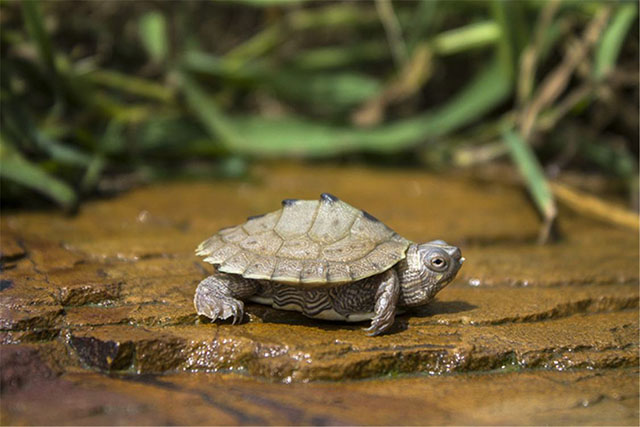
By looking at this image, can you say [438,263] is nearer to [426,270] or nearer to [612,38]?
[426,270]

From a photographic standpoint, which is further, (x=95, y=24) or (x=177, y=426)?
(x=95, y=24)

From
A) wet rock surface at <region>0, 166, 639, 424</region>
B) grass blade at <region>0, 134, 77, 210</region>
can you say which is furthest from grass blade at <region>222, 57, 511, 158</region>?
wet rock surface at <region>0, 166, 639, 424</region>

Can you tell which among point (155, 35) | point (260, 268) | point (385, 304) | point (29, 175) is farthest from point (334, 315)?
point (155, 35)

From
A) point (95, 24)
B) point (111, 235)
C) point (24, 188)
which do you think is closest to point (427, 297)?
point (111, 235)

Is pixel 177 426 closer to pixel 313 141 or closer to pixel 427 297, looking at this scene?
pixel 427 297

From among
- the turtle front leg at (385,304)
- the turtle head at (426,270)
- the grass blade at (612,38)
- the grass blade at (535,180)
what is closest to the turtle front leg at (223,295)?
the turtle front leg at (385,304)
